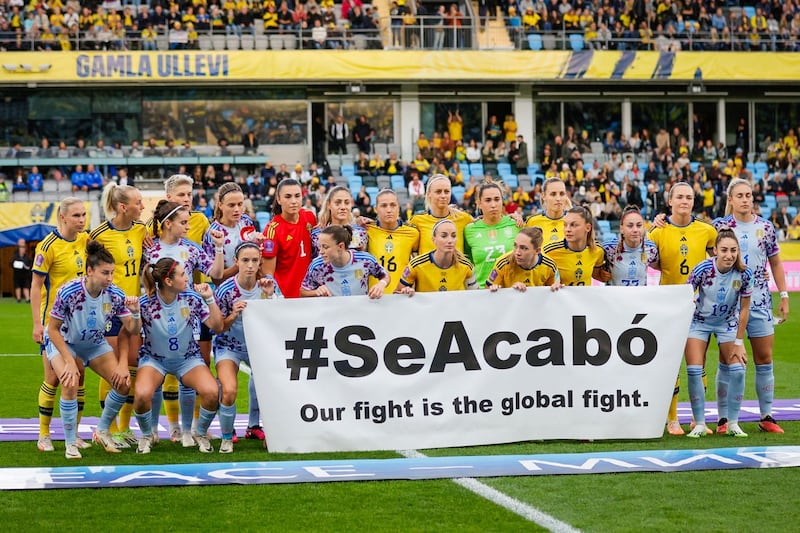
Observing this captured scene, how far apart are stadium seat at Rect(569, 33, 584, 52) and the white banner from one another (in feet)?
96.1

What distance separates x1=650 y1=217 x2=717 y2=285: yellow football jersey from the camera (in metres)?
9.16

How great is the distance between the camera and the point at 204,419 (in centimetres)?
820

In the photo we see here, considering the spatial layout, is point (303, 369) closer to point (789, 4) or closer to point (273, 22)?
point (273, 22)

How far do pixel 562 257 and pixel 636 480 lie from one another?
2.44 metres

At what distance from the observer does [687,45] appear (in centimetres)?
3800

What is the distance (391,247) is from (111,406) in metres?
2.47

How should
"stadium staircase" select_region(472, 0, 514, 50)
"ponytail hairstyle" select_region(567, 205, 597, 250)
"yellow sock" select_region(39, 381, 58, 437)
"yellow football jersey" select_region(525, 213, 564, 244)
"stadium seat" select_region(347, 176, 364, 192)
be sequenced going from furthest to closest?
"stadium staircase" select_region(472, 0, 514, 50) < "stadium seat" select_region(347, 176, 364, 192) < "yellow football jersey" select_region(525, 213, 564, 244) < "ponytail hairstyle" select_region(567, 205, 597, 250) < "yellow sock" select_region(39, 381, 58, 437)

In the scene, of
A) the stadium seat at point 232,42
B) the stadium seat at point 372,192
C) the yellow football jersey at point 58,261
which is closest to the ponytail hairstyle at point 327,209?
the yellow football jersey at point 58,261

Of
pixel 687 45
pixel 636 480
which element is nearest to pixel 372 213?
pixel 687 45

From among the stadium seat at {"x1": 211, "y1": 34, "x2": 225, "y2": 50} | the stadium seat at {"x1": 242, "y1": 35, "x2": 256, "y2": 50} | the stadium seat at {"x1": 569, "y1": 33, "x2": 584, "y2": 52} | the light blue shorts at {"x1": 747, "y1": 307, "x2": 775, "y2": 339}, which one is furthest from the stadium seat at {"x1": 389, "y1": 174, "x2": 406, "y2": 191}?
the light blue shorts at {"x1": 747, "y1": 307, "x2": 775, "y2": 339}

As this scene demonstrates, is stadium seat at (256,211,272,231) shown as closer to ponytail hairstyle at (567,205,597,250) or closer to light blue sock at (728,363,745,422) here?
ponytail hairstyle at (567,205,597,250)

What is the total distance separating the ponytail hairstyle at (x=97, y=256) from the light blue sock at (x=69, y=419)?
0.97 meters

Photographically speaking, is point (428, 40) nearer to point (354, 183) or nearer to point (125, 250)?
point (354, 183)


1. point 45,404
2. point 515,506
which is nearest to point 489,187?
point 515,506
